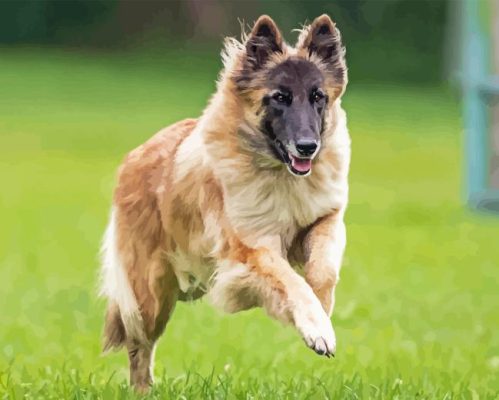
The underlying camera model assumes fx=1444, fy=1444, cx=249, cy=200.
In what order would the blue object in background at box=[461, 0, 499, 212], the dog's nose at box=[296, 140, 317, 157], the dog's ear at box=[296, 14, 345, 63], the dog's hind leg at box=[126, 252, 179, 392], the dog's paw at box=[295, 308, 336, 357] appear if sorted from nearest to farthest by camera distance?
the dog's paw at box=[295, 308, 336, 357]
the dog's nose at box=[296, 140, 317, 157]
the dog's ear at box=[296, 14, 345, 63]
the dog's hind leg at box=[126, 252, 179, 392]
the blue object in background at box=[461, 0, 499, 212]

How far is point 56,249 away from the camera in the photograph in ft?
44.0

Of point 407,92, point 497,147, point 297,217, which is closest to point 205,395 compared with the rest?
point 297,217

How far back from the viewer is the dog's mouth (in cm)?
604

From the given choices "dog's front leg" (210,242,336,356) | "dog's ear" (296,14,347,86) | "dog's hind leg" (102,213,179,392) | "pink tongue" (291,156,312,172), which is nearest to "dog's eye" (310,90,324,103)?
"dog's ear" (296,14,347,86)

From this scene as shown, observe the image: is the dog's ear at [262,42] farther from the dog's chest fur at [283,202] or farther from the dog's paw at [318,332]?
the dog's paw at [318,332]

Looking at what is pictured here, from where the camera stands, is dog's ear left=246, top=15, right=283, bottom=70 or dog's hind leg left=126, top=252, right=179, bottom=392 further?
dog's hind leg left=126, top=252, right=179, bottom=392

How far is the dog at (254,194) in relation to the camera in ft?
19.9

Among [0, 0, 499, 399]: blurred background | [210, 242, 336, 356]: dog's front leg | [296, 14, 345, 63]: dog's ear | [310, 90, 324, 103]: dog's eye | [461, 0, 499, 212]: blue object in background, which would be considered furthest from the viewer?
[461, 0, 499, 212]: blue object in background

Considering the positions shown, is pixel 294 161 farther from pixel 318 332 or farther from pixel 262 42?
pixel 318 332

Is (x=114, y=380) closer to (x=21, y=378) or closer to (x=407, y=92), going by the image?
(x=21, y=378)

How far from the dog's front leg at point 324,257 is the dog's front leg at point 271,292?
12cm

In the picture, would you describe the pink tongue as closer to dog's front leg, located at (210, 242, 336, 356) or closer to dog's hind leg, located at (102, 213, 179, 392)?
dog's front leg, located at (210, 242, 336, 356)

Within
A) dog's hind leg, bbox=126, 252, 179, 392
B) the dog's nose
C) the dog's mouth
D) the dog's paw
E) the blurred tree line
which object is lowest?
the blurred tree line

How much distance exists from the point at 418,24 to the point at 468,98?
1796 centimetres
